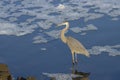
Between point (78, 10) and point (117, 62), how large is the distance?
20.6 feet

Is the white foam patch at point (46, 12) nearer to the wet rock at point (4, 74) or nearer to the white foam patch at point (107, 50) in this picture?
the white foam patch at point (107, 50)

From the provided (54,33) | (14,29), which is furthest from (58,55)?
(14,29)

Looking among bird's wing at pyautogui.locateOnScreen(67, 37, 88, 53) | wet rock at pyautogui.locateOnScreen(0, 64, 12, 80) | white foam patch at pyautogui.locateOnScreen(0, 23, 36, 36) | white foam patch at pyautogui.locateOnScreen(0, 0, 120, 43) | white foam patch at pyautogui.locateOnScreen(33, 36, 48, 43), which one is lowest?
white foam patch at pyautogui.locateOnScreen(33, 36, 48, 43)

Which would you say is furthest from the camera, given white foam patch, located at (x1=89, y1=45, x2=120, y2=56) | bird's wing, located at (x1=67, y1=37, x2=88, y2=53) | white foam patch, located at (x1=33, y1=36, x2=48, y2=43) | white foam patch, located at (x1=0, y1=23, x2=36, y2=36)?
white foam patch, located at (x1=0, y1=23, x2=36, y2=36)

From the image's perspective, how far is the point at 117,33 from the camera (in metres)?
12.2

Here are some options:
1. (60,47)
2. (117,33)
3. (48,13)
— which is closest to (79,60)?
(60,47)

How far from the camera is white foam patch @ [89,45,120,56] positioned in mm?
10727

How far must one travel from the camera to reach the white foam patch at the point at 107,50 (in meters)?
10.7

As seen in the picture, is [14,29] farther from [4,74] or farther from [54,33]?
[4,74]

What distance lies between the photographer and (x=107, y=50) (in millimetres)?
10938

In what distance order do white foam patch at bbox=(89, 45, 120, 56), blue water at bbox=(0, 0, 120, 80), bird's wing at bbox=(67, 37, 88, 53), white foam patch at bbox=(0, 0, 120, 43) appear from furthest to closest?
white foam patch at bbox=(0, 0, 120, 43) < white foam patch at bbox=(89, 45, 120, 56) < blue water at bbox=(0, 0, 120, 80) < bird's wing at bbox=(67, 37, 88, 53)

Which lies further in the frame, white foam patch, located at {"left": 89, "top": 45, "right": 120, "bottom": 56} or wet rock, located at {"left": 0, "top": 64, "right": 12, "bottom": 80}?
white foam patch, located at {"left": 89, "top": 45, "right": 120, "bottom": 56}

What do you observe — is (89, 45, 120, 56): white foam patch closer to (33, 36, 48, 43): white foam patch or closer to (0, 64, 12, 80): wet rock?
(33, 36, 48, 43): white foam patch

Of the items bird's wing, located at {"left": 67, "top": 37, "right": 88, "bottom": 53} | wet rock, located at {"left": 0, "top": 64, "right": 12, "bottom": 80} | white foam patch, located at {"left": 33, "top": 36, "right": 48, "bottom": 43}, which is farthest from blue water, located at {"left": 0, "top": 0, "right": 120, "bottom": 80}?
wet rock, located at {"left": 0, "top": 64, "right": 12, "bottom": 80}
